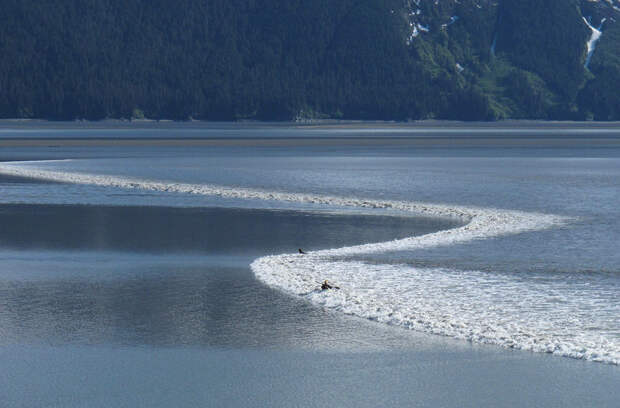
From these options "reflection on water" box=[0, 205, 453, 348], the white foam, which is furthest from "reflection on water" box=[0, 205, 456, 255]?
the white foam

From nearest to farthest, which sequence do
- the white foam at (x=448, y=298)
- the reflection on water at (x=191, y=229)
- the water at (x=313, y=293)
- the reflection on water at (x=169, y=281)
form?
the water at (x=313, y=293) < the white foam at (x=448, y=298) < the reflection on water at (x=169, y=281) < the reflection on water at (x=191, y=229)

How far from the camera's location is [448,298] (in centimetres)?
1961

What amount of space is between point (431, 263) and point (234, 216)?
40.6ft

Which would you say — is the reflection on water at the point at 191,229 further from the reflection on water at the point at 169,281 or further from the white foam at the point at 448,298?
the white foam at the point at 448,298

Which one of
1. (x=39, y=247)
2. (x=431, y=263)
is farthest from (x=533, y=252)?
(x=39, y=247)

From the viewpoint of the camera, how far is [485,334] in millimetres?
16453

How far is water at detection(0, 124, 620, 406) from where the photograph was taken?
551 inches

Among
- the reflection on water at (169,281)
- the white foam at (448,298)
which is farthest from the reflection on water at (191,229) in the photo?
the white foam at (448,298)

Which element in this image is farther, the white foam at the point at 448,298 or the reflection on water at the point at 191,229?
the reflection on water at the point at 191,229

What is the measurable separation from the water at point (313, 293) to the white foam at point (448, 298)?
0.22 feet

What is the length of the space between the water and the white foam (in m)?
0.07

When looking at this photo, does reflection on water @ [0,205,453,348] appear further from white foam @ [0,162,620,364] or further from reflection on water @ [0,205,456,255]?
white foam @ [0,162,620,364]

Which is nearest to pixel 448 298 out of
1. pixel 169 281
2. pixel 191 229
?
pixel 169 281

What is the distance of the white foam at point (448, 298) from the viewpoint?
1622 cm
